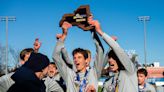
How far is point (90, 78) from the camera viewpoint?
293 inches

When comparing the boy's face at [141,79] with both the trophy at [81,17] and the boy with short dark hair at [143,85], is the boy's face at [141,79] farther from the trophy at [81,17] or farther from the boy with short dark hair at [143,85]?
the trophy at [81,17]

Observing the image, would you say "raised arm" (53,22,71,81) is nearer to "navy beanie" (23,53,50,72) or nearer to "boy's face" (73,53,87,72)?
"boy's face" (73,53,87,72)

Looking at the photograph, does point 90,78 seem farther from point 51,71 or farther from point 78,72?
point 51,71

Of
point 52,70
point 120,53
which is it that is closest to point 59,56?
point 120,53

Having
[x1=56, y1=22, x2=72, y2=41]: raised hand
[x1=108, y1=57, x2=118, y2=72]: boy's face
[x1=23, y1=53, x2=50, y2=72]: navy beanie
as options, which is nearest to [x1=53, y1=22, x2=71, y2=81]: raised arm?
[x1=56, y1=22, x2=72, y2=41]: raised hand

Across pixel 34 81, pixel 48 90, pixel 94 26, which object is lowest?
pixel 48 90

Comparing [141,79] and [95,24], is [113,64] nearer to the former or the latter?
[95,24]

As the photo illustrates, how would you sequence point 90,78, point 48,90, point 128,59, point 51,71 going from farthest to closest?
point 51,71, point 48,90, point 90,78, point 128,59

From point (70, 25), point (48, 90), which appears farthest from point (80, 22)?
point (48, 90)

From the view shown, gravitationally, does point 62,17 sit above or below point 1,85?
above

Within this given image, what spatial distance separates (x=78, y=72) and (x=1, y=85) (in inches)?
52.2

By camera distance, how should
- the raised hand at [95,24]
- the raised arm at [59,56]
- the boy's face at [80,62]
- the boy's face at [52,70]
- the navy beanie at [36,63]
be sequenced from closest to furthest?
the navy beanie at [36,63] < the raised hand at [95,24] < the boy's face at [80,62] < the raised arm at [59,56] < the boy's face at [52,70]

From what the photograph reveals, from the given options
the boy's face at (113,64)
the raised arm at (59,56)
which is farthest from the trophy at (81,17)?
the boy's face at (113,64)

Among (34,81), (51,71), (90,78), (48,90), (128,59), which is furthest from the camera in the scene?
(51,71)
